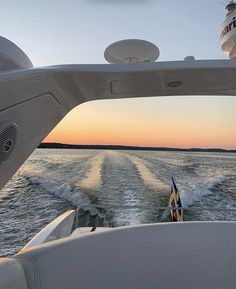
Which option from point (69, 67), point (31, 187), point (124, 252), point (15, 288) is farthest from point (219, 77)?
point (31, 187)

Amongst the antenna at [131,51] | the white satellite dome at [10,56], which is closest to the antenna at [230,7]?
the antenna at [131,51]

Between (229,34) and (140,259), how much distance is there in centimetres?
193

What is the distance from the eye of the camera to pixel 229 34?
233cm

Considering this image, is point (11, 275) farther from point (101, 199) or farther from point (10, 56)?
point (101, 199)

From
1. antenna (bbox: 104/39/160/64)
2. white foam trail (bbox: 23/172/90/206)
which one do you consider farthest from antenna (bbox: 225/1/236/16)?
white foam trail (bbox: 23/172/90/206)

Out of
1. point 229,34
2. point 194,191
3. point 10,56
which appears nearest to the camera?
point 10,56

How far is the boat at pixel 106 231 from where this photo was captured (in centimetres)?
138

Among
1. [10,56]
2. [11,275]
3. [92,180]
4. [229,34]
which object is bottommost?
[11,275]

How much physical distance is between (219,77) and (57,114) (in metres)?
1.19

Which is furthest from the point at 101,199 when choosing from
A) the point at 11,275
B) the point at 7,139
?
the point at 11,275

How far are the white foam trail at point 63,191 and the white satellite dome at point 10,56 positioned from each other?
7.91m

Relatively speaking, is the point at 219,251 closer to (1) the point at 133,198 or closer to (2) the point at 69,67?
(2) the point at 69,67

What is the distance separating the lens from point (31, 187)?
42.2 ft

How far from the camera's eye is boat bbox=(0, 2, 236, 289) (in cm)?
138
